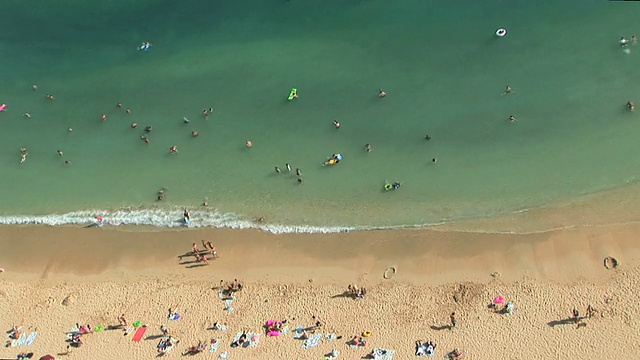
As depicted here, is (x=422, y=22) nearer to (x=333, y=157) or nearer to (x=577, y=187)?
(x=333, y=157)

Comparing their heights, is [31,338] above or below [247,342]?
below

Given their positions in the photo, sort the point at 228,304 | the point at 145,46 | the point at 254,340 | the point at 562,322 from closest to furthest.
A: the point at 562,322 → the point at 254,340 → the point at 228,304 → the point at 145,46

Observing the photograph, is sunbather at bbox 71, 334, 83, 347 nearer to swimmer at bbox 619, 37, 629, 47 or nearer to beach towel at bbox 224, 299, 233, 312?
beach towel at bbox 224, 299, 233, 312

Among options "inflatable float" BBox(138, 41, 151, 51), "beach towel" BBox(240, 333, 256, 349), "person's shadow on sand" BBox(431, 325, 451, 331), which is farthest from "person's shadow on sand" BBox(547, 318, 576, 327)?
"inflatable float" BBox(138, 41, 151, 51)

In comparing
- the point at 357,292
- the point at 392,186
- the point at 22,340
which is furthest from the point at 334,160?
the point at 22,340

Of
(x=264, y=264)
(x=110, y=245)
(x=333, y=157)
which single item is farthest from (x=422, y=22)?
(x=110, y=245)

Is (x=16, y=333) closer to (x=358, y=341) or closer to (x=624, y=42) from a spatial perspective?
(x=358, y=341)
